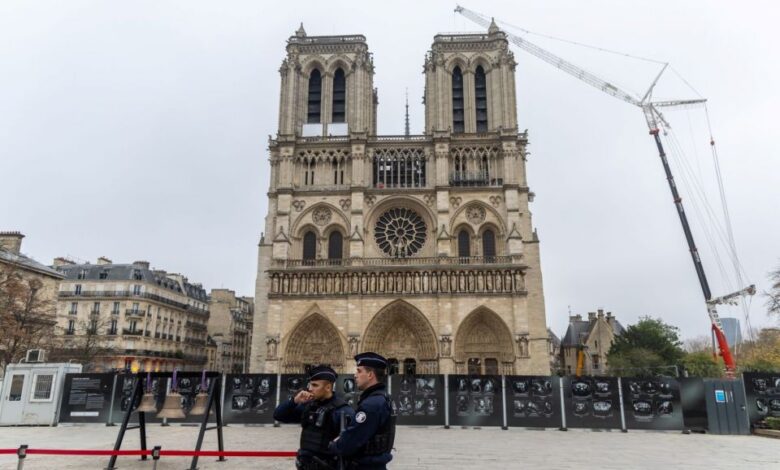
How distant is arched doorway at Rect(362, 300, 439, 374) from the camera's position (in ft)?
101

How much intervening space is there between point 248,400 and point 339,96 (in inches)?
992

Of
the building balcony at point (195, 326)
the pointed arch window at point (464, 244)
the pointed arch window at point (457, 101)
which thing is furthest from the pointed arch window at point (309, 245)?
the building balcony at point (195, 326)

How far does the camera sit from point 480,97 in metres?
36.4

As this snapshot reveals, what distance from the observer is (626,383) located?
52.7 feet

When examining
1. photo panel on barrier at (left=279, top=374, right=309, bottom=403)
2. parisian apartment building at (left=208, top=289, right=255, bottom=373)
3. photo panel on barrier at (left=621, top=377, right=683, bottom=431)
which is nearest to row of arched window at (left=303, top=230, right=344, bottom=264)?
photo panel on barrier at (left=279, top=374, right=309, bottom=403)

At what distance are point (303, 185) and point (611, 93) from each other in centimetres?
2800

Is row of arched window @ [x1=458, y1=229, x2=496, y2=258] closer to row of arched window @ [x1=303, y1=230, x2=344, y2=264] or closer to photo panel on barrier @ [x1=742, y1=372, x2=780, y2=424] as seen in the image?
row of arched window @ [x1=303, y1=230, x2=344, y2=264]

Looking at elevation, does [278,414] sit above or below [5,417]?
above

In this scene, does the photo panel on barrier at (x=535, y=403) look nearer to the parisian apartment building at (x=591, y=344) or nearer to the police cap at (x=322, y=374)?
the police cap at (x=322, y=374)

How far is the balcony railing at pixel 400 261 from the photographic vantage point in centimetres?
3164

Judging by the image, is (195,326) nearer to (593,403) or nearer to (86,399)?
(86,399)

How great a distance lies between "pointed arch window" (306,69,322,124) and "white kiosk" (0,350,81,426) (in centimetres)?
2399

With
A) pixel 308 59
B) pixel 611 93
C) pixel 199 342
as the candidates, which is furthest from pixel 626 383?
pixel 199 342

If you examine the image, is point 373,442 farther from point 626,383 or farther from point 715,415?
point 715,415
